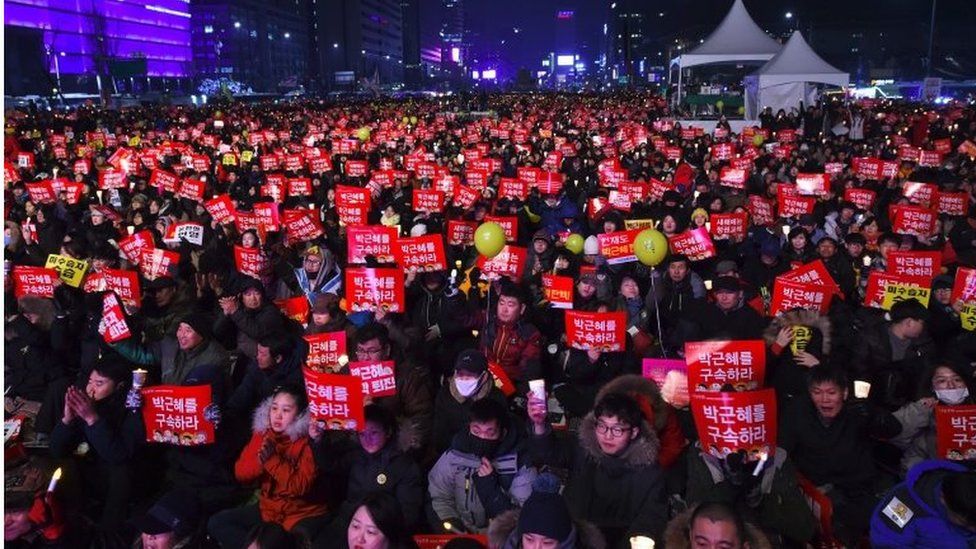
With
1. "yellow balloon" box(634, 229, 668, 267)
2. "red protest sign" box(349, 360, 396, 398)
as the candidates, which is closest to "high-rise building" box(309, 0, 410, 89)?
"yellow balloon" box(634, 229, 668, 267)

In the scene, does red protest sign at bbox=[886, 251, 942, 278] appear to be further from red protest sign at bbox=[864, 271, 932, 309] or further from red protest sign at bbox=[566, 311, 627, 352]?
red protest sign at bbox=[566, 311, 627, 352]

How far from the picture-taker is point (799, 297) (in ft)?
22.0

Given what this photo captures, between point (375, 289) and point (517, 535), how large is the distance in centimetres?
373

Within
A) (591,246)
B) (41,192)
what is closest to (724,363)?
(591,246)

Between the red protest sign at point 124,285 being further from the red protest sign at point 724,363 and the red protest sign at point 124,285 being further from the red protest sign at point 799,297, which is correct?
the red protest sign at point 799,297

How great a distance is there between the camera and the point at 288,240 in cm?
995

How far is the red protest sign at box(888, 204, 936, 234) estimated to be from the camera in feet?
30.4

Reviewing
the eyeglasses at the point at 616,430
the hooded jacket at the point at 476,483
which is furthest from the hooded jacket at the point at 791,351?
the hooded jacket at the point at 476,483

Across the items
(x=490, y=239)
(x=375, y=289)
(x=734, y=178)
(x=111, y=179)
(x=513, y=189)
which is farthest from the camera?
(x=111, y=179)

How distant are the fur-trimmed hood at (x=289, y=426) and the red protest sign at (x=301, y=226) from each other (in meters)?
5.09

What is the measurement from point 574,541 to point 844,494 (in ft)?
7.50

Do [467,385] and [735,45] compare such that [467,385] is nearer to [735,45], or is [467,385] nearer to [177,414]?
[177,414]

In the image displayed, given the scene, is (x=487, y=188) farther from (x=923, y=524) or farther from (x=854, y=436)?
(x=923, y=524)

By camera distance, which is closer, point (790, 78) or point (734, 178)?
point (734, 178)
